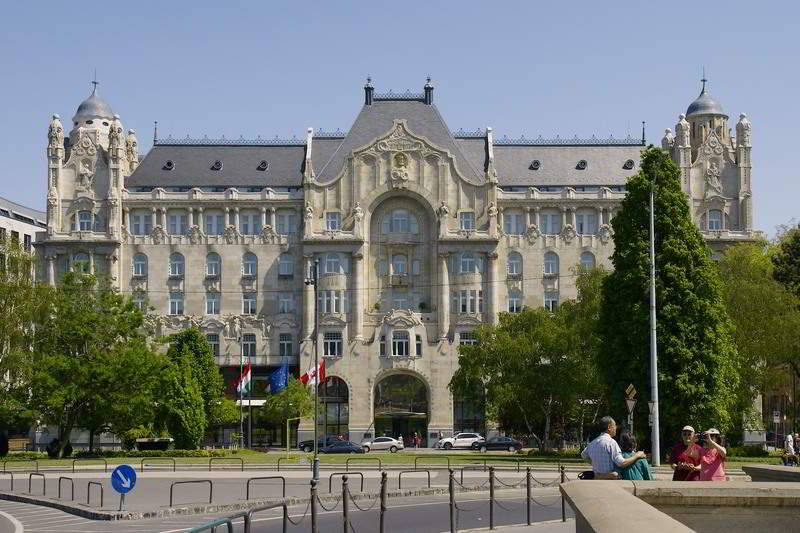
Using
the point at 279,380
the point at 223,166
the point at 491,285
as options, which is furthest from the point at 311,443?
the point at 223,166

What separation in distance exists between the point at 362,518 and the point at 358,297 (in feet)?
269

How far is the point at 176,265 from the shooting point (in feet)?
391

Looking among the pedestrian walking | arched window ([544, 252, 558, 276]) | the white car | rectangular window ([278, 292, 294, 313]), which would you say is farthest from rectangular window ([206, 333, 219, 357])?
the pedestrian walking

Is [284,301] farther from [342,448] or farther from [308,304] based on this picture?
[342,448]

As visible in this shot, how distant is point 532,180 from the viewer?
121875 millimetres

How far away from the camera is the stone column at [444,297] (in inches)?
4569

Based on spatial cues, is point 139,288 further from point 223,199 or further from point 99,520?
point 99,520

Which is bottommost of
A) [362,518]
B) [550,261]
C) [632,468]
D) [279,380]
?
[362,518]

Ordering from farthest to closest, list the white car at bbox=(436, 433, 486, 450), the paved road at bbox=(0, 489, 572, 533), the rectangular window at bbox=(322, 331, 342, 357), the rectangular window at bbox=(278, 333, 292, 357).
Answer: the rectangular window at bbox=(278, 333, 292, 357) → the rectangular window at bbox=(322, 331, 342, 357) → the white car at bbox=(436, 433, 486, 450) → the paved road at bbox=(0, 489, 572, 533)

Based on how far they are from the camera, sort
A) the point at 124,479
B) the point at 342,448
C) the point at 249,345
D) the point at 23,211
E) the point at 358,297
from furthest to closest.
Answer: the point at 23,211 → the point at 249,345 → the point at 358,297 → the point at 342,448 → the point at 124,479

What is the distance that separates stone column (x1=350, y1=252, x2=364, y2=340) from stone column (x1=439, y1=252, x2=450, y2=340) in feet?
21.6

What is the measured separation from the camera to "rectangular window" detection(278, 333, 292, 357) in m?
118

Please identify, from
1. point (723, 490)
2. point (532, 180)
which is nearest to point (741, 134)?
point (532, 180)

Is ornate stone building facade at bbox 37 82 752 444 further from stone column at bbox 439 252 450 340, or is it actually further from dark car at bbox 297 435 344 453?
dark car at bbox 297 435 344 453
